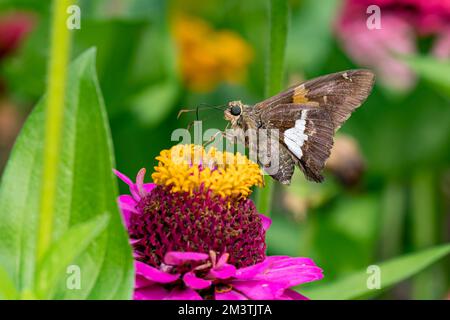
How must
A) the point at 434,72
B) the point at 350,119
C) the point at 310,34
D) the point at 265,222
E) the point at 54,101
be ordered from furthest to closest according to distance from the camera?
the point at 310,34 < the point at 350,119 < the point at 434,72 < the point at 265,222 < the point at 54,101

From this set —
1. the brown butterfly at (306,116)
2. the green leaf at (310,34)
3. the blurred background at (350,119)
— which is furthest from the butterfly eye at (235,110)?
the green leaf at (310,34)

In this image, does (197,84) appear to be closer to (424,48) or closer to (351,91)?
(424,48)

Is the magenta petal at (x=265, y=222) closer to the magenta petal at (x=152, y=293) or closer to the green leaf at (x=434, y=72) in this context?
the magenta petal at (x=152, y=293)

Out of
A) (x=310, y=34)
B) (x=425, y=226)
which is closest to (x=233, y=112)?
(x=425, y=226)

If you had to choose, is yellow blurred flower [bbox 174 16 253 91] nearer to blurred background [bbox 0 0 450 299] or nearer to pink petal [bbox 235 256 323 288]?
blurred background [bbox 0 0 450 299]

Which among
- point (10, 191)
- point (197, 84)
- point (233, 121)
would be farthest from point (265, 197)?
point (197, 84)

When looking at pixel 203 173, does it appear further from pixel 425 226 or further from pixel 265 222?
pixel 425 226
